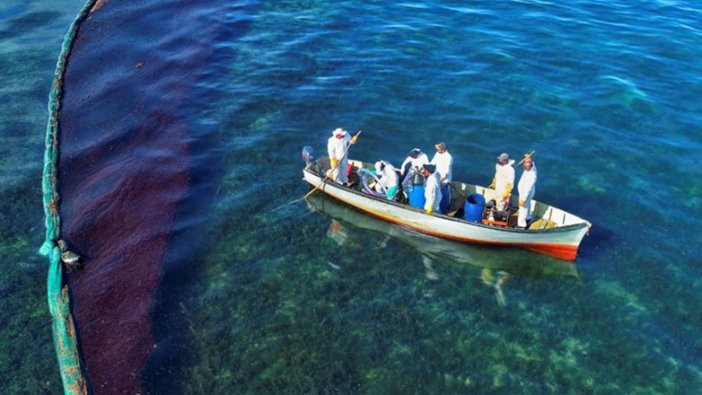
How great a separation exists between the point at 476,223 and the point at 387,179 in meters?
4.27

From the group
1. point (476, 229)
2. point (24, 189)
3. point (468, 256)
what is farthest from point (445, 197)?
point (24, 189)

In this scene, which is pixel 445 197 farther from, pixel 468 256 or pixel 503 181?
pixel 468 256

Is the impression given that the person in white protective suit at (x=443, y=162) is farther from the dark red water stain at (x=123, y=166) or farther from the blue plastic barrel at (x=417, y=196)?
the dark red water stain at (x=123, y=166)

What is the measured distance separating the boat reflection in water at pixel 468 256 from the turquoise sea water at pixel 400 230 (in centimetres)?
8

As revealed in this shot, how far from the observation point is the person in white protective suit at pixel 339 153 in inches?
880

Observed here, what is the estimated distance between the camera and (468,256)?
848 inches

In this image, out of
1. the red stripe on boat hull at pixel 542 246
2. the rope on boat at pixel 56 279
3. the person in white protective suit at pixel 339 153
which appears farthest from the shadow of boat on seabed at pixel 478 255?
the rope on boat at pixel 56 279

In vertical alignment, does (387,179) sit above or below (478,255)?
above

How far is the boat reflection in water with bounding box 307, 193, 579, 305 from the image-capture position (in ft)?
67.7

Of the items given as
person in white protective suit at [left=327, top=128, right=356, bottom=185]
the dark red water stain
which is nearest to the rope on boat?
the dark red water stain

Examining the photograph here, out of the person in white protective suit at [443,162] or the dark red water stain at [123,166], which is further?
the person in white protective suit at [443,162]

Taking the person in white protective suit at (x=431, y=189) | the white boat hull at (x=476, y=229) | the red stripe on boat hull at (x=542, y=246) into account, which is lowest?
the red stripe on boat hull at (x=542, y=246)

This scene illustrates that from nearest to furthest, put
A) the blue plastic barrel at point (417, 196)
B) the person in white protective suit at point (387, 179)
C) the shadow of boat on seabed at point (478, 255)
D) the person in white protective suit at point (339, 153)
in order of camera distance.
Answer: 1. the shadow of boat on seabed at point (478, 255)
2. the blue plastic barrel at point (417, 196)
3. the person in white protective suit at point (339, 153)
4. the person in white protective suit at point (387, 179)

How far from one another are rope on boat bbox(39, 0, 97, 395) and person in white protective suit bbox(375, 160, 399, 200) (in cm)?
1238
